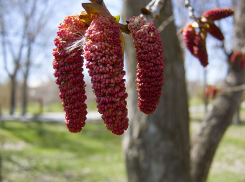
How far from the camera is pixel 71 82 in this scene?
2.11ft

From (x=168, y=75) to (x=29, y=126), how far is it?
11769 mm

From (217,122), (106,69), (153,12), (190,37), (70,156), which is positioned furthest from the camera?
(70,156)

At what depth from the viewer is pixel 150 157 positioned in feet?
10.6

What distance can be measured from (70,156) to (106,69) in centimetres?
851

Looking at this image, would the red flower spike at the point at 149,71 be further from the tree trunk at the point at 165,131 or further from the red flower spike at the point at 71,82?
the tree trunk at the point at 165,131

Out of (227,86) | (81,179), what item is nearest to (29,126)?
(81,179)

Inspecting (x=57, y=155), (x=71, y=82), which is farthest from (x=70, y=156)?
(x=71, y=82)

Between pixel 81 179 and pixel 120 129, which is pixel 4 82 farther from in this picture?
pixel 120 129

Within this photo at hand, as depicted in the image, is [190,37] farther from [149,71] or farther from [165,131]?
[165,131]

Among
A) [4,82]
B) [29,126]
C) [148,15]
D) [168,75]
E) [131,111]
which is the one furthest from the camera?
[4,82]

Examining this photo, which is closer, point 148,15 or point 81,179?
point 148,15

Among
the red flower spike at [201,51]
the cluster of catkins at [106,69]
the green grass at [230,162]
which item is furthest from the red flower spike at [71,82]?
the green grass at [230,162]

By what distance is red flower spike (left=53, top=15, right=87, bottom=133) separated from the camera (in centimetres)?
64

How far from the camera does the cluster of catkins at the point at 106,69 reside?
1.90 feet
